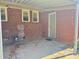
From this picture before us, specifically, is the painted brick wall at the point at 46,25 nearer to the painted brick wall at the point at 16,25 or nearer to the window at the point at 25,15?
the painted brick wall at the point at 16,25

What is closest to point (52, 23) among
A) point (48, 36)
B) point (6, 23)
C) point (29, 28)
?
point (48, 36)

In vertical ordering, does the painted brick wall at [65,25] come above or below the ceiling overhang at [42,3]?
below

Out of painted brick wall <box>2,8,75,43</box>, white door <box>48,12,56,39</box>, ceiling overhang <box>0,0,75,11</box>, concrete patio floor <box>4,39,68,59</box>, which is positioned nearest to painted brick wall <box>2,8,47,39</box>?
painted brick wall <box>2,8,75,43</box>

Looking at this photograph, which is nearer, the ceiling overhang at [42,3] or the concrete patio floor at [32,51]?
the concrete patio floor at [32,51]

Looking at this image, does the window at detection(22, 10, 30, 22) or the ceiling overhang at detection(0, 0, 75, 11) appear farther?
the window at detection(22, 10, 30, 22)

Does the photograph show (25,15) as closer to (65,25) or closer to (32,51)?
(65,25)

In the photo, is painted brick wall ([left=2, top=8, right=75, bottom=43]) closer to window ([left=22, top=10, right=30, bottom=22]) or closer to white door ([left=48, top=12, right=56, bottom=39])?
window ([left=22, top=10, right=30, bottom=22])

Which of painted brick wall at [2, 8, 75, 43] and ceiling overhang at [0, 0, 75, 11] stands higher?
ceiling overhang at [0, 0, 75, 11]

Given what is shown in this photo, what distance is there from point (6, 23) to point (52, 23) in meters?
4.03

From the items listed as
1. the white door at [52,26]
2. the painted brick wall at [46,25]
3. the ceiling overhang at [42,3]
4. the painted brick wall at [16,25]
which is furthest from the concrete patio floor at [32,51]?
the white door at [52,26]

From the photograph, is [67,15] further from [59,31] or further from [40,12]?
[40,12]

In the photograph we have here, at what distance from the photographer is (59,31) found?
414 inches

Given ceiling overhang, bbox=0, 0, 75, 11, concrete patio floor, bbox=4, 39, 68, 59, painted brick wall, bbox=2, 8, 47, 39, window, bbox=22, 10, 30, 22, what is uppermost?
ceiling overhang, bbox=0, 0, 75, 11

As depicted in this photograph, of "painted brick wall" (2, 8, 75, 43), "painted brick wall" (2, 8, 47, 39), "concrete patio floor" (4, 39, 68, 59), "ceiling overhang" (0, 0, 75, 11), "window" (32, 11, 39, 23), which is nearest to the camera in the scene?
"concrete patio floor" (4, 39, 68, 59)
